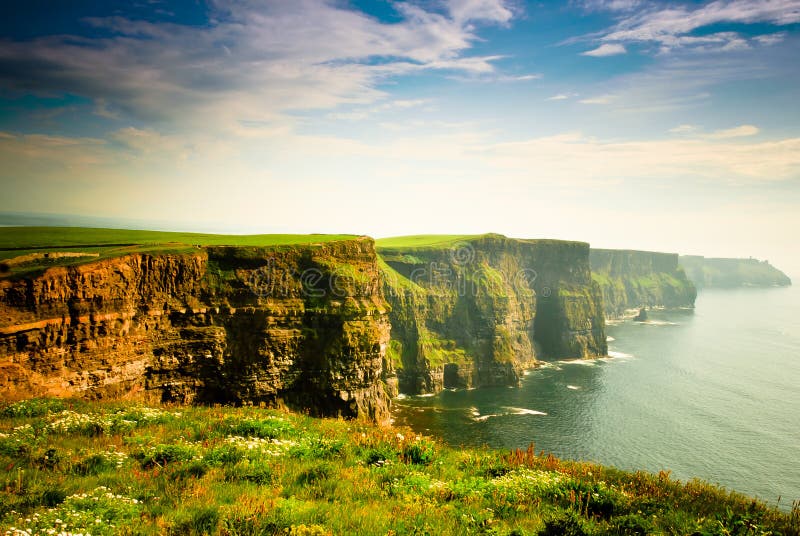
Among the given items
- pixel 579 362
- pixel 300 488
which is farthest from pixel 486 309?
pixel 300 488

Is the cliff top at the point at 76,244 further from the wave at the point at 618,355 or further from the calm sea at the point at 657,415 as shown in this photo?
the wave at the point at 618,355

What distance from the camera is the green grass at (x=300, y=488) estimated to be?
25.3ft

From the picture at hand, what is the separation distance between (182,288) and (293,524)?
4067cm

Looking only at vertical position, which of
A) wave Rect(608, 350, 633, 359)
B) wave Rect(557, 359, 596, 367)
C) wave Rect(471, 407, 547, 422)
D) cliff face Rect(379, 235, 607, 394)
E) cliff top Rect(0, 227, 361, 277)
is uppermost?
cliff top Rect(0, 227, 361, 277)

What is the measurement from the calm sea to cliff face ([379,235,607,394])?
6351 mm

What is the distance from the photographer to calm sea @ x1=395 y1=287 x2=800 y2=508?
58.3 m

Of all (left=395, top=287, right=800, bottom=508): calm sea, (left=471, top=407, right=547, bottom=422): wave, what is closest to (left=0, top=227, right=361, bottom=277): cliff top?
(left=395, top=287, right=800, bottom=508): calm sea

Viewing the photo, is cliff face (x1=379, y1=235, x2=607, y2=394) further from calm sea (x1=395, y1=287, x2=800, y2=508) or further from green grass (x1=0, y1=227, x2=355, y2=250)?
green grass (x1=0, y1=227, x2=355, y2=250)

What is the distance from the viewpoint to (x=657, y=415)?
7688cm

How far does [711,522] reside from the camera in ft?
27.9

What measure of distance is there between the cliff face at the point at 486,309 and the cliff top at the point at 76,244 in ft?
147

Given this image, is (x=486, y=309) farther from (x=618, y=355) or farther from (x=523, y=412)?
(x=618, y=355)

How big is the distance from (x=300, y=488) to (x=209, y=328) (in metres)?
38.4

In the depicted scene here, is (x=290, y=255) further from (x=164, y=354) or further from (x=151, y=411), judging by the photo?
(x=151, y=411)
